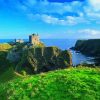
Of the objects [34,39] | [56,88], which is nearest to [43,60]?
[34,39]

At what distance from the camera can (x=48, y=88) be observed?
18.5m

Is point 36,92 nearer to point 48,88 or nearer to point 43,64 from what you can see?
point 48,88

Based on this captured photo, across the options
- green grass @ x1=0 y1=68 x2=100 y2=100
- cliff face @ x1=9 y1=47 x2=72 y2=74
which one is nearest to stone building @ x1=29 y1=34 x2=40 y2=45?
cliff face @ x1=9 y1=47 x2=72 y2=74

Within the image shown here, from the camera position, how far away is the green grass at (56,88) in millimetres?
17344

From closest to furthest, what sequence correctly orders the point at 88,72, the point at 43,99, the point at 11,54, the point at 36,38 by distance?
1. the point at 43,99
2. the point at 88,72
3. the point at 11,54
4. the point at 36,38

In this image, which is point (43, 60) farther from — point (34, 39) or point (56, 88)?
point (56, 88)

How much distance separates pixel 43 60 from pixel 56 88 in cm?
6356

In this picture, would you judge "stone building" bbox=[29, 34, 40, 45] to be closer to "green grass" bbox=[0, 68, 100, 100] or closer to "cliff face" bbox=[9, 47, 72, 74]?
"cliff face" bbox=[9, 47, 72, 74]

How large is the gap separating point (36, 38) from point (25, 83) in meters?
115

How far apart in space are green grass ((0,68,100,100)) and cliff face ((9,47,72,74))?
55.7 meters

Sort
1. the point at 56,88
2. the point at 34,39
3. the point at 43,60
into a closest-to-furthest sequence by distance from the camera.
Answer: the point at 56,88 < the point at 43,60 < the point at 34,39

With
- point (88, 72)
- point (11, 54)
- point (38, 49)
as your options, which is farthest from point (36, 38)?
point (88, 72)

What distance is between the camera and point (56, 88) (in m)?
18.4

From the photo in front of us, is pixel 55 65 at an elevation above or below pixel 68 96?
below
